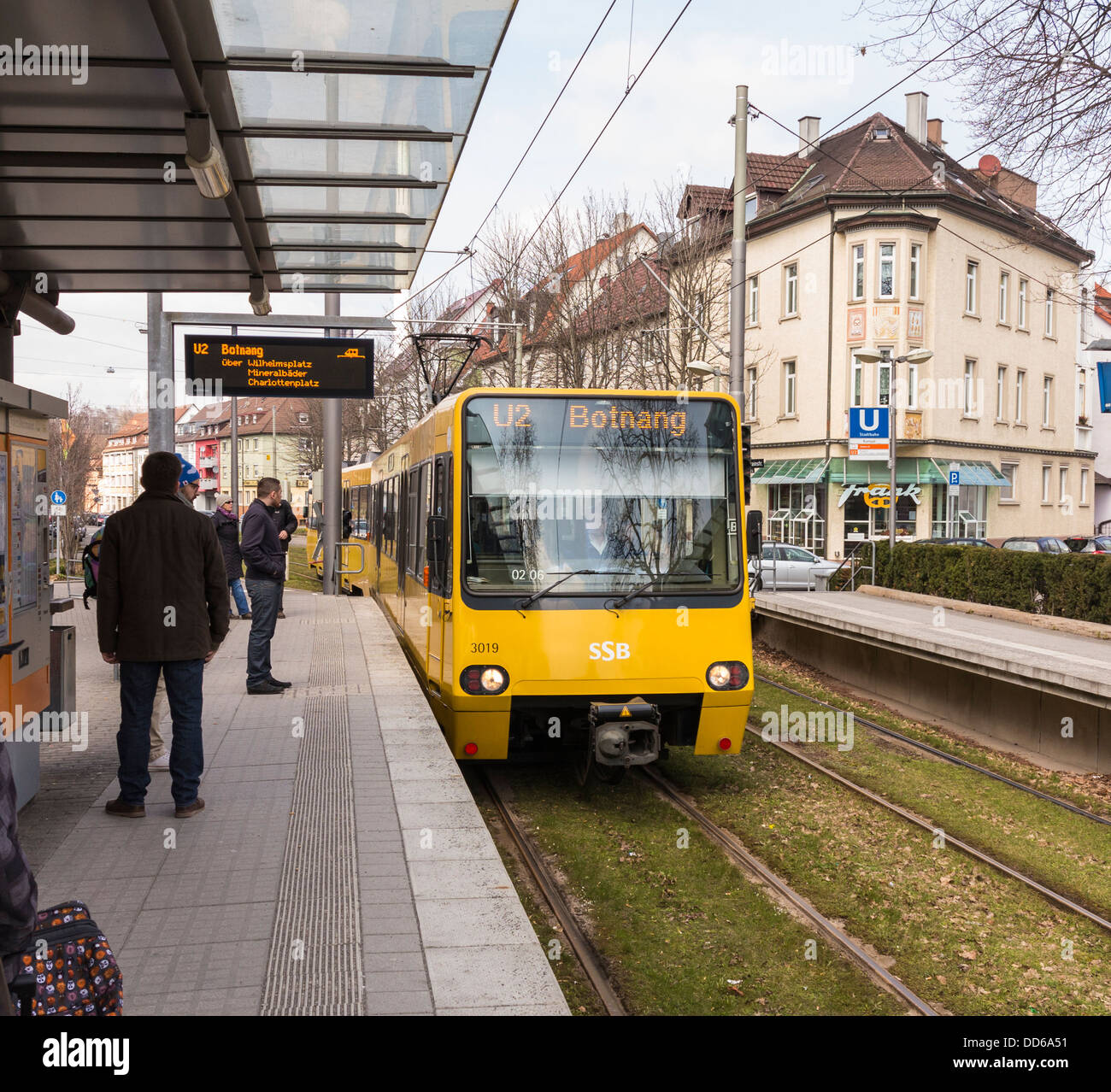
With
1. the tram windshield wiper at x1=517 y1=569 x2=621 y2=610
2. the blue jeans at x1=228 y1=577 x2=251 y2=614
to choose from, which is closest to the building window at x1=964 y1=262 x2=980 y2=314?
the blue jeans at x1=228 y1=577 x2=251 y2=614

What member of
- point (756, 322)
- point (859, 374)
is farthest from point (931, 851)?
point (756, 322)

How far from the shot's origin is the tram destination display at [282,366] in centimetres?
1296

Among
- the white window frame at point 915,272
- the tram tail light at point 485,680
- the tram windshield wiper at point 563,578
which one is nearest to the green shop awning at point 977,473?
the white window frame at point 915,272

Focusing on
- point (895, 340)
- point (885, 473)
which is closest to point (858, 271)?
point (895, 340)

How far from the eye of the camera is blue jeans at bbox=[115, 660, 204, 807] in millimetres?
6082

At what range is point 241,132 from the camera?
632 cm

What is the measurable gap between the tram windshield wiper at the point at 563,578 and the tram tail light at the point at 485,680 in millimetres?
464

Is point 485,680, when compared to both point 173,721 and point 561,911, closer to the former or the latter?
point 561,911

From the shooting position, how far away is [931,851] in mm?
7699

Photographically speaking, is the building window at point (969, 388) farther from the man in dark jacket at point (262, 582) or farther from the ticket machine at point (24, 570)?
the ticket machine at point (24, 570)

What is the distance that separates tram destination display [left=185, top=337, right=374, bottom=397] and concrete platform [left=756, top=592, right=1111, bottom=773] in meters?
7.06

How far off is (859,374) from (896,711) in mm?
26413

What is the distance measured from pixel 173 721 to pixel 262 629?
4346 mm

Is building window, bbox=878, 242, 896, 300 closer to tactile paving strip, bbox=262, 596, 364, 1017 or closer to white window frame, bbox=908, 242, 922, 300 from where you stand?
white window frame, bbox=908, 242, 922, 300
